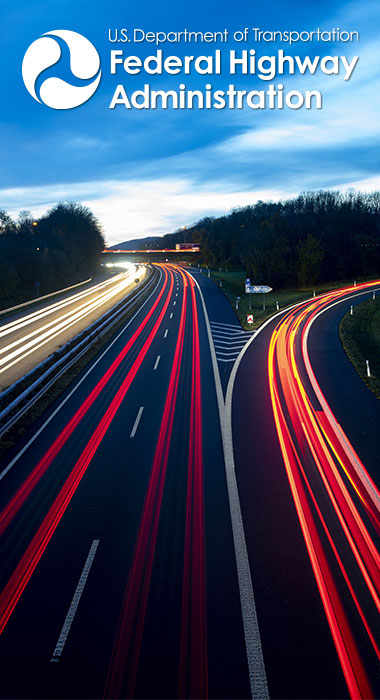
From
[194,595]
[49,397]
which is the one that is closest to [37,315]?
[49,397]

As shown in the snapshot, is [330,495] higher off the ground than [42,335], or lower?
lower

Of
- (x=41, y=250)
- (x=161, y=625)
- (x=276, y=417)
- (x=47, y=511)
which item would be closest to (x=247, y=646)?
(x=161, y=625)

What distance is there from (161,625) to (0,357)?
890 inches

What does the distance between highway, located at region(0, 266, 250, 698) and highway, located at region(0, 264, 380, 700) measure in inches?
1.3

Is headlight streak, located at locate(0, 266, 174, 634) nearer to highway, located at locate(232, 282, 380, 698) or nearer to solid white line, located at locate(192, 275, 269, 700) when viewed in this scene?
solid white line, located at locate(192, 275, 269, 700)

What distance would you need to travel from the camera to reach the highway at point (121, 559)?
639cm

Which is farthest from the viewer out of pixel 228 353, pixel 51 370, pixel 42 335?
pixel 42 335

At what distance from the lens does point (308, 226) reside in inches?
3610

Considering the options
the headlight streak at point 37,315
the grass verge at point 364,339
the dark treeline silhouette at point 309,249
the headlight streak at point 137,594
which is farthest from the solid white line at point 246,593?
the dark treeline silhouette at point 309,249

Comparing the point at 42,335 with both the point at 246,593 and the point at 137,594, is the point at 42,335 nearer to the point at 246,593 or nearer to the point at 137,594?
the point at 137,594

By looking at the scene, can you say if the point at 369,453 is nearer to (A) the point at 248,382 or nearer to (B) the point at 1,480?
(A) the point at 248,382

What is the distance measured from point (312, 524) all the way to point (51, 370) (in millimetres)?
14936

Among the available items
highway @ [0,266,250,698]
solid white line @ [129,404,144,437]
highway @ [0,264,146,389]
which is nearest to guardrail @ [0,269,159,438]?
highway @ [0,264,146,389]

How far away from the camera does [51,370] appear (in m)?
20.8
